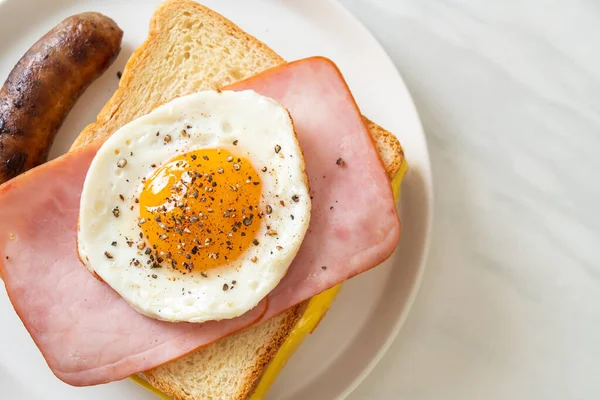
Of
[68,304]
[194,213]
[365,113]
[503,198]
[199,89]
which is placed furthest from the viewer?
[503,198]

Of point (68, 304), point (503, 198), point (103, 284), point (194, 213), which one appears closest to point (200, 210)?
point (194, 213)

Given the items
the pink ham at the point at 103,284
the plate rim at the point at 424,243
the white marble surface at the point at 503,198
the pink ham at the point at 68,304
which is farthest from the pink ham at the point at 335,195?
the white marble surface at the point at 503,198

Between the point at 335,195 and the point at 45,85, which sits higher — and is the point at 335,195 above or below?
above

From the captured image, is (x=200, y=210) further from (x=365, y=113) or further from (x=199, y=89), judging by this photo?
(x=365, y=113)

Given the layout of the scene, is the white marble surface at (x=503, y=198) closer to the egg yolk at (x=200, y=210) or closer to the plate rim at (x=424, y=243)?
the plate rim at (x=424, y=243)

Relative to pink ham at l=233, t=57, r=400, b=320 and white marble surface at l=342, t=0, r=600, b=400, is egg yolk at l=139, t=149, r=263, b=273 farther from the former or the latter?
white marble surface at l=342, t=0, r=600, b=400
